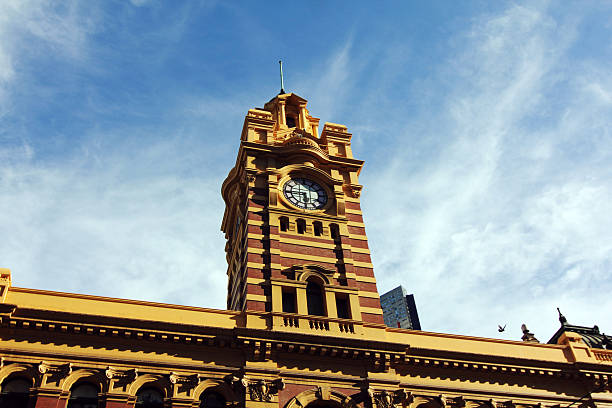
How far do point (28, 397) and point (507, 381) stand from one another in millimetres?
23716

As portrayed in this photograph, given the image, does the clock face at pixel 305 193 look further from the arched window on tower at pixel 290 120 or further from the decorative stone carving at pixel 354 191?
the arched window on tower at pixel 290 120

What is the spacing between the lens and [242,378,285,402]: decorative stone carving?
28734mm

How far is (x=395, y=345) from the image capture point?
31.8 meters

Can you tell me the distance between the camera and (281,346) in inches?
1201

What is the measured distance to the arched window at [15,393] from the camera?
2645cm

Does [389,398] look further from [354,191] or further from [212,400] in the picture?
[354,191]

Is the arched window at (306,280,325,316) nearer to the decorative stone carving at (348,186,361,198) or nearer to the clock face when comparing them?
the clock face

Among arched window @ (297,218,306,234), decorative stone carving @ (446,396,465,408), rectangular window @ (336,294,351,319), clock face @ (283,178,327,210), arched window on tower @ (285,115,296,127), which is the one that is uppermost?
arched window on tower @ (285,115,296,127)

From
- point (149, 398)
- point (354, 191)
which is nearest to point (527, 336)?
point (354, 191)

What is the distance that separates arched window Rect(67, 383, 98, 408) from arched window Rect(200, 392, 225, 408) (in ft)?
15.3

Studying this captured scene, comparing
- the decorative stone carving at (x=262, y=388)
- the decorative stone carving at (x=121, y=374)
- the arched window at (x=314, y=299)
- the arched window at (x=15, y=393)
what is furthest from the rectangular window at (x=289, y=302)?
the arched window at (x=15, y=393)

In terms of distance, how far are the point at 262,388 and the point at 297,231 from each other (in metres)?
11.5

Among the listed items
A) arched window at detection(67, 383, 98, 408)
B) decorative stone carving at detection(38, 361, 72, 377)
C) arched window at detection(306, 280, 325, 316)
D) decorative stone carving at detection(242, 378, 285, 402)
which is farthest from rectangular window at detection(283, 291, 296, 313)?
decorative stone carving at detection(38, 361, 72, 377)

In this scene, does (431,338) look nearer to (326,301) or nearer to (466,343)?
(466,343)
